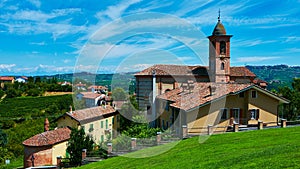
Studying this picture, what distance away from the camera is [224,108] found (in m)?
19.7

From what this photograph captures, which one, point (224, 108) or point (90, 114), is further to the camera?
point (90, 114)

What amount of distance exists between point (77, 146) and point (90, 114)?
8.85m

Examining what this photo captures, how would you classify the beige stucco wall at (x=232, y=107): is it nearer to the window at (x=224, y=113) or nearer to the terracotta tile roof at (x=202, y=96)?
the window at (x=224, y=113)

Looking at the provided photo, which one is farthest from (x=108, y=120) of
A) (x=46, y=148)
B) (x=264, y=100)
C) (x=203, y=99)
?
(x=264, y=100)

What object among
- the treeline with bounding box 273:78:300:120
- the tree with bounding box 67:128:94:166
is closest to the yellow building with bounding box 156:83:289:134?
the tree with bounding box 67:128:94:166

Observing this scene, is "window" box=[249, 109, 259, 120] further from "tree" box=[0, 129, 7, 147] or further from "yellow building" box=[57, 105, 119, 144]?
"tree" box=[0, 129, 7, 147]

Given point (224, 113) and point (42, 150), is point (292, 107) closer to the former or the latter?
point (224, 113)

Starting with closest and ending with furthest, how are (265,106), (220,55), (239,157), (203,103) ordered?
(239,157)
(203,103)
(265,106)
(220,55)

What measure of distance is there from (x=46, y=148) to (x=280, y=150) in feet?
56.9

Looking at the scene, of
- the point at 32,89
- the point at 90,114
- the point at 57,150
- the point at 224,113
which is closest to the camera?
the point at 224,113

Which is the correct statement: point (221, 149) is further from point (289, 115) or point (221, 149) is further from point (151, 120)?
point (289, 115)

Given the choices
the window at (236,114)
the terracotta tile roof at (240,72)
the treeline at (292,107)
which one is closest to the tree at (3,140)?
the window at (236,114)

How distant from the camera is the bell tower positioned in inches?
1321

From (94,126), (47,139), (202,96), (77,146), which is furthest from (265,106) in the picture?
(47,139)
